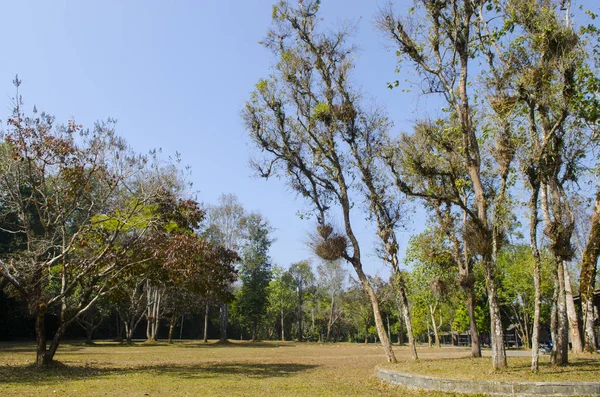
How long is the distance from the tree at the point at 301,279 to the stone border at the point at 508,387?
156ft

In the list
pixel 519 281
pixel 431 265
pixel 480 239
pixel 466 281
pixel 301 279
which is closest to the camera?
pixel 480 239

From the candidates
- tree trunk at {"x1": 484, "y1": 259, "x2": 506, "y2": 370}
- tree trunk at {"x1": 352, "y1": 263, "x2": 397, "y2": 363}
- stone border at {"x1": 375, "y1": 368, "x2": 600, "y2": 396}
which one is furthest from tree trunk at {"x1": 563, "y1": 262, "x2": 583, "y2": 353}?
stone border at {"x1": 375, "y1": 368, "x2": 600, "y2": 396}

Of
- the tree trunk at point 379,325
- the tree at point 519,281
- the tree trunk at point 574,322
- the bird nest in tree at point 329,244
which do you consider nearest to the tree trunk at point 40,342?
the bird nest in tree at point 329,244

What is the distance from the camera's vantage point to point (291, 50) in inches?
642

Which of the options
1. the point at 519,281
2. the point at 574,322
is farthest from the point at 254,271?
the point at 574,322

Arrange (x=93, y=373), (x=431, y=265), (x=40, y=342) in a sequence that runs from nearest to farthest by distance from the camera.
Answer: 1. (x=93, y=373)
2. (x=40, y=342)
3. (x=431, y=265)

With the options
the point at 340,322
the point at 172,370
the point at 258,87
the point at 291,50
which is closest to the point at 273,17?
the point at 291,50

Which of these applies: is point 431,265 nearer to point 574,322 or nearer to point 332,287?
point 574,322

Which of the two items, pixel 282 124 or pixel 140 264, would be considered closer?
pixel 140 264

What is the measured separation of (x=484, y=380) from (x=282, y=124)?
1080cm

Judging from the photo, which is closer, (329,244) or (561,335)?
(561,335)

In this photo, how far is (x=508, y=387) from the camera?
26.1ft

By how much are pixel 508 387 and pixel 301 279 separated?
1965 inches

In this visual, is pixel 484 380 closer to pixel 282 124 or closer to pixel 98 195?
pixel 282 124
